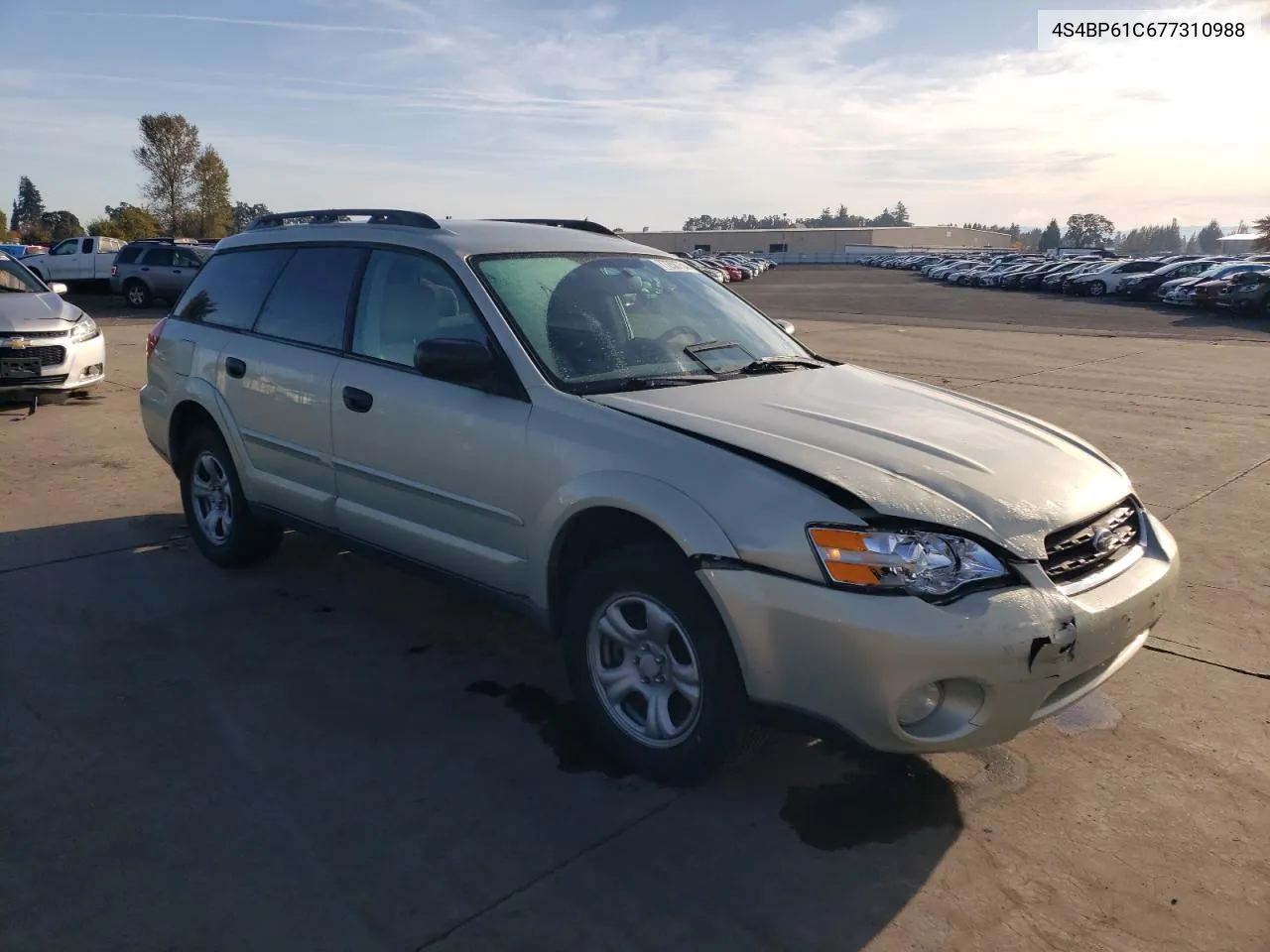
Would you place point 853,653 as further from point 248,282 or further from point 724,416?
point 248,282

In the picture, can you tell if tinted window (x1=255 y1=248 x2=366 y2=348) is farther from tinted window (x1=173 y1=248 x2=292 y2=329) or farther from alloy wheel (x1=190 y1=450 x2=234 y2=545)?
alloy wheel (x1=190 y1=450 x2=234 y2=545)

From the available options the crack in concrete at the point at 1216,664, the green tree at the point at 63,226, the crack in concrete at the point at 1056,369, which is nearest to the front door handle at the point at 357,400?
the crack in concrete at the point at 1216,664

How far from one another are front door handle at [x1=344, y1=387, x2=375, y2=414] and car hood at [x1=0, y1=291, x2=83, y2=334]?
713 centimetres

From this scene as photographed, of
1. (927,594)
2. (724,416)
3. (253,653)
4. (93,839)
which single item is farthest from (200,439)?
(927,594)

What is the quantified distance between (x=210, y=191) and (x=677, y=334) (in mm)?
82357

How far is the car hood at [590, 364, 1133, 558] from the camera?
3.00 metres

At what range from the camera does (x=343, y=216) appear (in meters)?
5.00

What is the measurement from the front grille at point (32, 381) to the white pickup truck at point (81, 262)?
1897 centimetres

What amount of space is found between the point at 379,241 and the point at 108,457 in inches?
191

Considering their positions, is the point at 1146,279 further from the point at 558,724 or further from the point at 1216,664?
the point at 558,724

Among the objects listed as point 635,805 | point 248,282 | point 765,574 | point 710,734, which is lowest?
point 635,805

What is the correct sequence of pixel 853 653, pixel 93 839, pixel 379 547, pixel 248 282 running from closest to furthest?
pixel 853 653 < pixel 93 839 < pixel 379 547 < pixel 248 282

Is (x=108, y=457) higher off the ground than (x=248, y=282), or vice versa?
(x=248, y=282)

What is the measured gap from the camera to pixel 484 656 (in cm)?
435
